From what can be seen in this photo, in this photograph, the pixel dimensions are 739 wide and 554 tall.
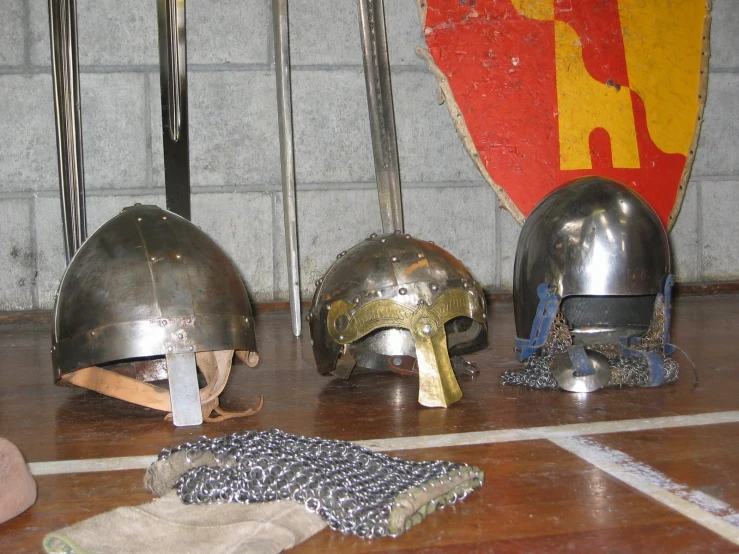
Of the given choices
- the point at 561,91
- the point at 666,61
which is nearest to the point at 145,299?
the point at 561,91

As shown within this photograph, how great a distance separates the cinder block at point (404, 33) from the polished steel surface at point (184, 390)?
2.16 metres

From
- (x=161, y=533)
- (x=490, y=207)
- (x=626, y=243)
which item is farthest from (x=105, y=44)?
(x=161, y=533)

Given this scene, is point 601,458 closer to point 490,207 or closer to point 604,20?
point 490,207

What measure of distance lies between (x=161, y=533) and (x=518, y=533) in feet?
1.48

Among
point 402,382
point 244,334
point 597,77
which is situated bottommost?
point 402,382

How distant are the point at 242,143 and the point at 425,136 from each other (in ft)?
2.49

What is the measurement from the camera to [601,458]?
54.5 inches

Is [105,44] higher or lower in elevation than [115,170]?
higher

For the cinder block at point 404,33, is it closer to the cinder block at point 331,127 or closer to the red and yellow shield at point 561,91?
the red and yellow shield at point 561,91

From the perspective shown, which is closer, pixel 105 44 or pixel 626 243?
pixel 626 243

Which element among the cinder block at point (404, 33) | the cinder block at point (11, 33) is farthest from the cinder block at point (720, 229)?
the cinder block at point (11, 33)

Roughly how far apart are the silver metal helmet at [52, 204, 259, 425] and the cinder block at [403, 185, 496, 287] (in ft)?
5.91

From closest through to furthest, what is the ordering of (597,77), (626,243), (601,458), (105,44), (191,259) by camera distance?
(601,458) < (191,259) < (626,243) < (105,44) < (597,77)

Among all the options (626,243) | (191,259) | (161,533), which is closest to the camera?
(161,533)
